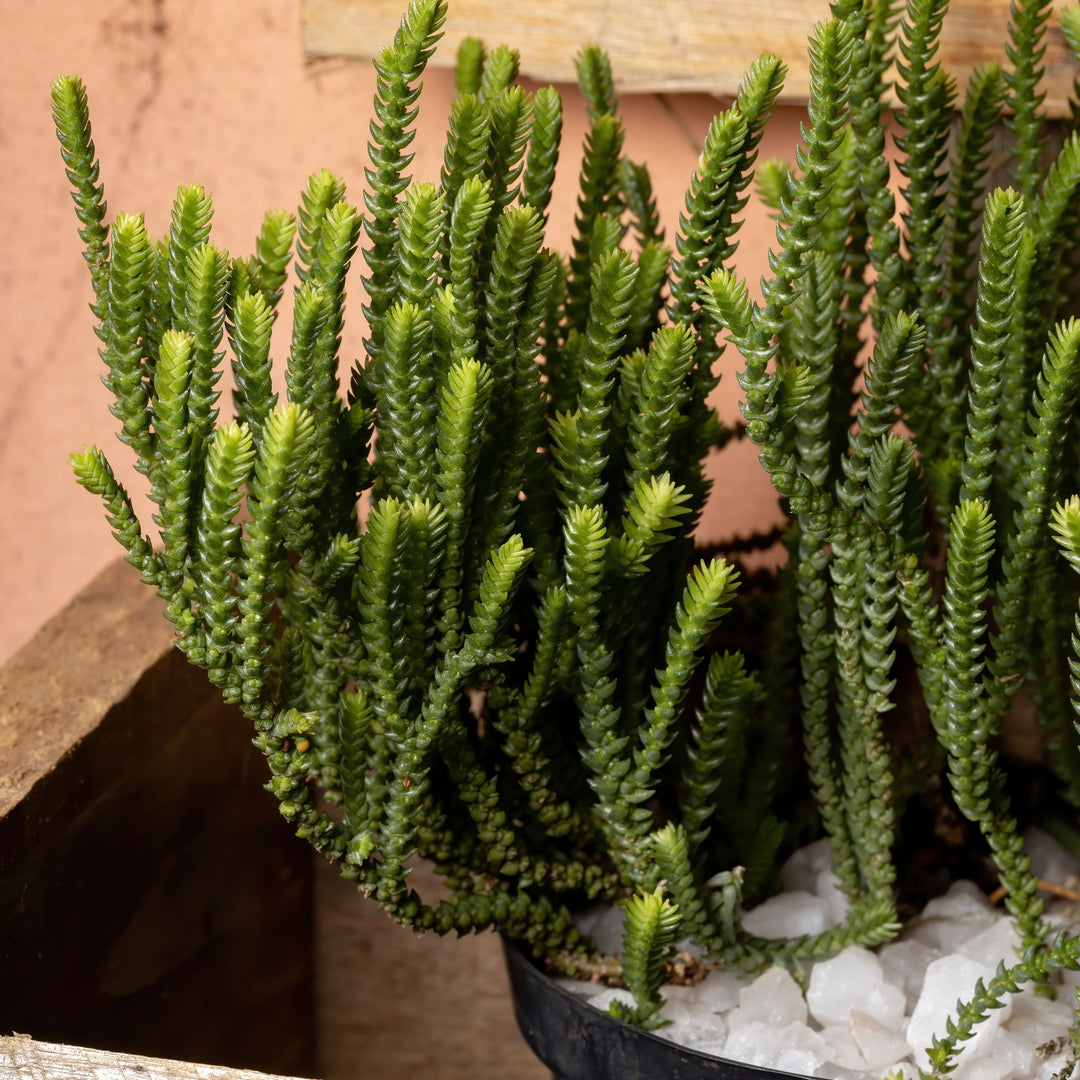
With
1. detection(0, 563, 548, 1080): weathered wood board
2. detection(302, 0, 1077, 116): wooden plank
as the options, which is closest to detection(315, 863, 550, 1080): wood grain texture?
detection(0, 563, 548, 1080): weathered wood board

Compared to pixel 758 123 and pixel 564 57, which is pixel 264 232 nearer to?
pixel 758 123

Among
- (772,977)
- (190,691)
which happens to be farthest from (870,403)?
(190,691)

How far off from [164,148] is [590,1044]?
3.15ft

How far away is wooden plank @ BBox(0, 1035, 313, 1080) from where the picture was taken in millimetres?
638

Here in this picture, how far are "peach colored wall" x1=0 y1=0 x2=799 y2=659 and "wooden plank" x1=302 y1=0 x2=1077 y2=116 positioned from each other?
0.03 meters

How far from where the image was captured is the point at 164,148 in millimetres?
1247

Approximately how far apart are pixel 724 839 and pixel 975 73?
1.80 feet

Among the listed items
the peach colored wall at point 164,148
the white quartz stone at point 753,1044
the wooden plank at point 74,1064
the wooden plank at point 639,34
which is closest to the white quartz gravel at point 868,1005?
the white quartz stone at point 753,1044

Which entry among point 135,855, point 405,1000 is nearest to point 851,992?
point 135,855

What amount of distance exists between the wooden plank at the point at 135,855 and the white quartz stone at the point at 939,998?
22.9 inches

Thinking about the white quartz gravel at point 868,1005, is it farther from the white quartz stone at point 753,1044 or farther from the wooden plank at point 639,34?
the wooden plank at point 639,34

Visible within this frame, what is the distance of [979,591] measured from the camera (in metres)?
0.64

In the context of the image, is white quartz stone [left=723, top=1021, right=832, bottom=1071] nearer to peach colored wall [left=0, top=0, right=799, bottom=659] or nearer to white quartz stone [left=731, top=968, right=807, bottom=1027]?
white quartz stone [left=731, top=968, right=807, bottom=1027]

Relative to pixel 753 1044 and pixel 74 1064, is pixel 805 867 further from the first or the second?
pixel 74 1064
